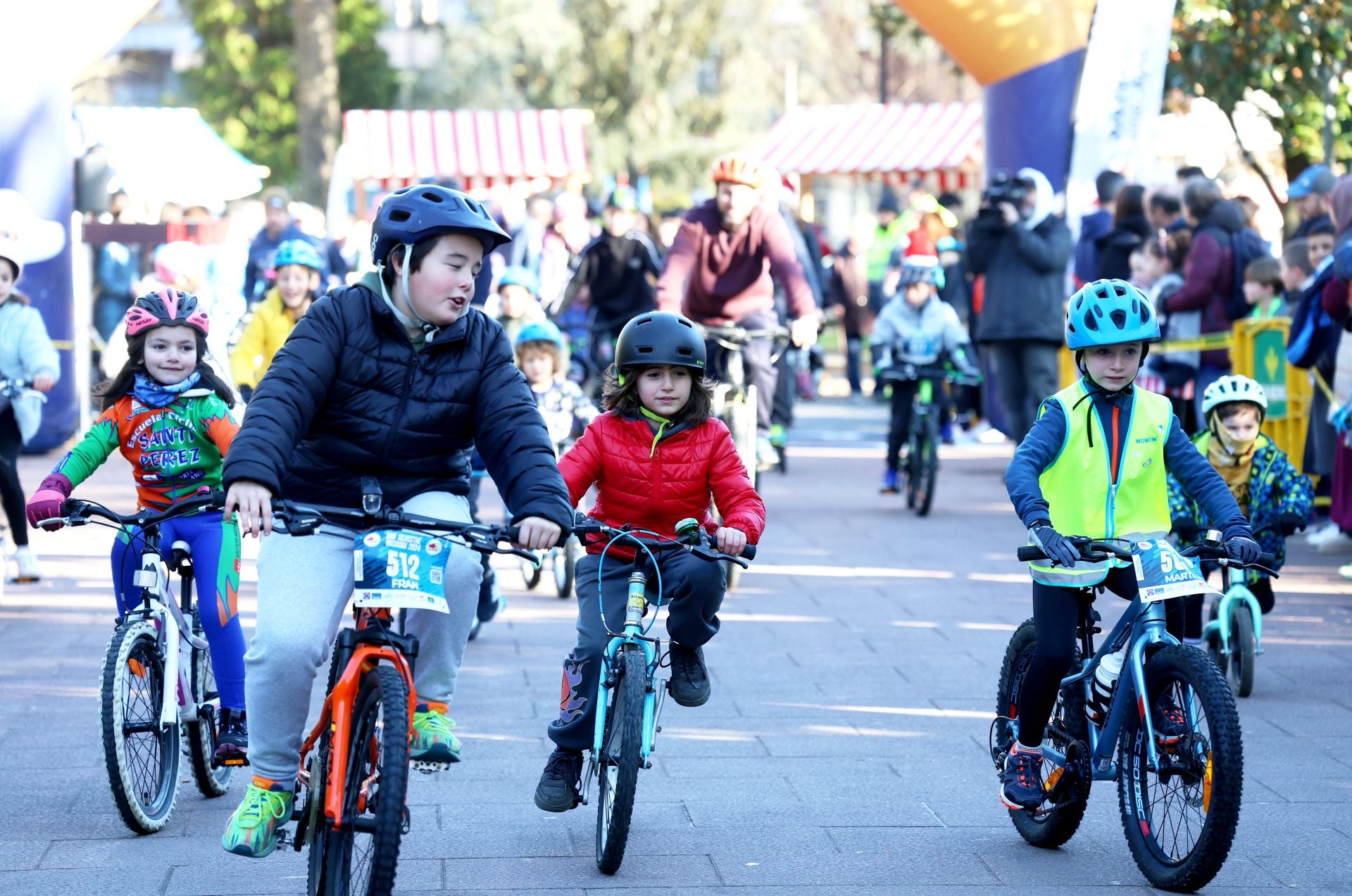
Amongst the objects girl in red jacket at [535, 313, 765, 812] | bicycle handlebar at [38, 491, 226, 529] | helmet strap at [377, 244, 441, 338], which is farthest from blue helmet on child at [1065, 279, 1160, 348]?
bicycle handlebar at [38, 491, 226, 529]

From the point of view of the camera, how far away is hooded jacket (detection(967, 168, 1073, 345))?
13789 mm

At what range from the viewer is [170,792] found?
5977 millimetres

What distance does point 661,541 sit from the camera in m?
5.52

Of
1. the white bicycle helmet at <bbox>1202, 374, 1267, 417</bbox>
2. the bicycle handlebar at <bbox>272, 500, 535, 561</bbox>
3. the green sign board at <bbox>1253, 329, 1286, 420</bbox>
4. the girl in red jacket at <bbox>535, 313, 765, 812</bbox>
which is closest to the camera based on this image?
the bicycle handlebar at <bbox>272, 500, 535, 561</bbox>

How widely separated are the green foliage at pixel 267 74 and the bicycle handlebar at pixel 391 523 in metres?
47.1

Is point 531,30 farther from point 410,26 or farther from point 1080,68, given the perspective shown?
point 1080,68

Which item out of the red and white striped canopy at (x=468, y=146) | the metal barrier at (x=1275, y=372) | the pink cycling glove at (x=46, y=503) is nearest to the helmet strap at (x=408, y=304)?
the pink cycling glove at (x=46, y=503)

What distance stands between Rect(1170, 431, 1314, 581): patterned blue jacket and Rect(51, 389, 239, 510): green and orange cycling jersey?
12.0 feet

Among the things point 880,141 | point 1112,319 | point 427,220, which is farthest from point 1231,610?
point 880,141

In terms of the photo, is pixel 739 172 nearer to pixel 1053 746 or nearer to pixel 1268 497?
pixel 1268 497

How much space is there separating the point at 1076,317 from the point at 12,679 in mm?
4734

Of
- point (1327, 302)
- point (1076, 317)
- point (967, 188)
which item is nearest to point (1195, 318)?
point (1327, 302)

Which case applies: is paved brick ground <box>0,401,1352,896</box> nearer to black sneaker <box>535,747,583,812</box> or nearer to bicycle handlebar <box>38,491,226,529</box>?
black sneaker <box>535,747,583,812</box>

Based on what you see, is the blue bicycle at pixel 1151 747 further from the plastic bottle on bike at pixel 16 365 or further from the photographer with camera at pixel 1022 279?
the photographer with camera at pixel 1022 279
